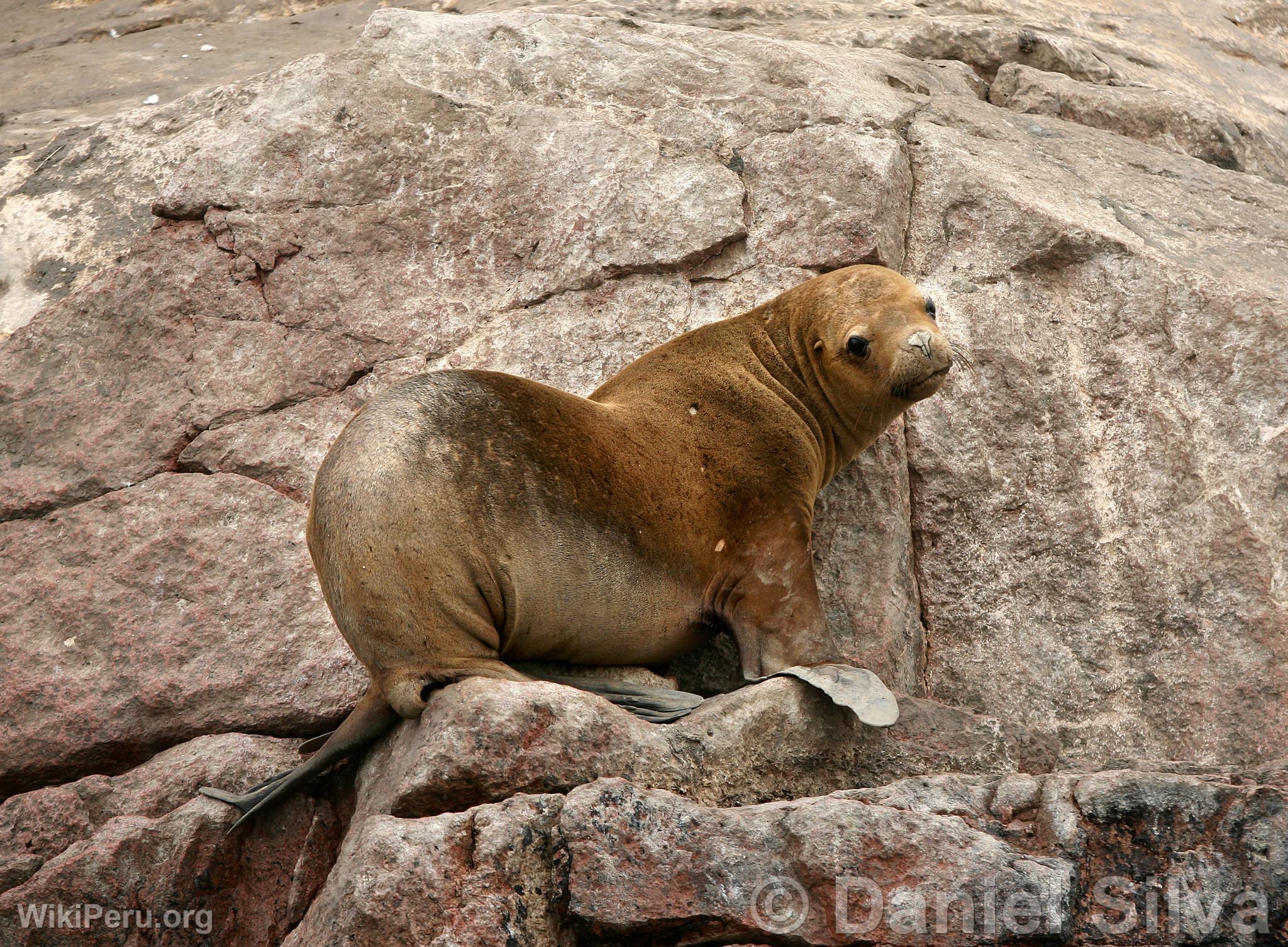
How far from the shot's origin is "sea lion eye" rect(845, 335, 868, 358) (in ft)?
17.1

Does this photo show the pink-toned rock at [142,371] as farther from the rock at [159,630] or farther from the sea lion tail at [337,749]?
the sea lion tail at [337,749]

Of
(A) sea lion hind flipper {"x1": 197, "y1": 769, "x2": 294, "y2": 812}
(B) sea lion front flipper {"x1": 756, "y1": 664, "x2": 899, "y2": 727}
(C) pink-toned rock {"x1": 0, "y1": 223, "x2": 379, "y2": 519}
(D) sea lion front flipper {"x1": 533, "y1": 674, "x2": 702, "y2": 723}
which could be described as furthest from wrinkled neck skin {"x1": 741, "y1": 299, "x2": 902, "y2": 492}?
(A) sea lion hind flipper {"x1": 197, "y1": 769, "x2": 294, "y2": 812}

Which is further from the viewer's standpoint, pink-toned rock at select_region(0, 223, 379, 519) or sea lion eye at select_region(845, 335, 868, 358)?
pink-toned rock at select_region(0, 223, 379, 519)

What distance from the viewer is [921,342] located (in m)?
5.02

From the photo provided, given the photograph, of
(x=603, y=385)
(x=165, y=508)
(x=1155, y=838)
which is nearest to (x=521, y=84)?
(x=603, y=385)

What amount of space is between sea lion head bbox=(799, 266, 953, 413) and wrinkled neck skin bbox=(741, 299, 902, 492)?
2cm

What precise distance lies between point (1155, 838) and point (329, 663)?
2901mm

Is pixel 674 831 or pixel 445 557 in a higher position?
pixel 445 557

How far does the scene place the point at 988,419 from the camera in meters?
5.76

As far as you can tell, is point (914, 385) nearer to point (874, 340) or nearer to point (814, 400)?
point (874, 340)

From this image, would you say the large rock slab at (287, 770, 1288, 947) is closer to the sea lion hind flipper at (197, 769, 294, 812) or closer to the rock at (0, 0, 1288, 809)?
the sea lion hind flipper at (197, 769, 294, 812)

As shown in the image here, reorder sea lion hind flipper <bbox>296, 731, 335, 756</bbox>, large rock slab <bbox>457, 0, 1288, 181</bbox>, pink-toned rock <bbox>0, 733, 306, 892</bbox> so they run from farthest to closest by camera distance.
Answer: large rock slab <bbox>457, 0, 1288, 181</bbox>
sea lion hind flipper <bbox>296, 731, 335, 756</bbox>
pink-toned rock <bbox>0, 733, 306, 892</bbox>

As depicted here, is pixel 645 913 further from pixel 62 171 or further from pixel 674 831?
pixel 62 171

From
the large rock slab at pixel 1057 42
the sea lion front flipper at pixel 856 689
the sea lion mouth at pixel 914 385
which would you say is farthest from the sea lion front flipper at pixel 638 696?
the large rock slab at pixel 1057 42
